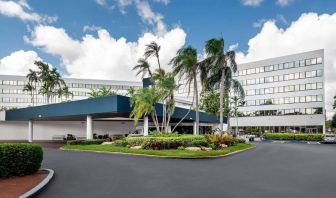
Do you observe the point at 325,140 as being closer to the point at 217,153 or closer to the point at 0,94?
the point at 217,153

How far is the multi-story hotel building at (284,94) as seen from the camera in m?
71.1

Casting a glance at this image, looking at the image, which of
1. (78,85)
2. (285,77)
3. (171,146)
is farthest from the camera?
(78,85)

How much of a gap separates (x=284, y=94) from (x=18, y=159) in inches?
2919

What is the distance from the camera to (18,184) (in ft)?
34.9

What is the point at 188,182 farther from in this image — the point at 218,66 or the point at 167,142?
the point at 218,66

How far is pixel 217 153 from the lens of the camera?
75.6 feet

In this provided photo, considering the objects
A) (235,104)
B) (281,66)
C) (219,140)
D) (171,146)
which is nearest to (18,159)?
(171,146)

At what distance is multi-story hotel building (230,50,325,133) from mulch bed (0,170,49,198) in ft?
229

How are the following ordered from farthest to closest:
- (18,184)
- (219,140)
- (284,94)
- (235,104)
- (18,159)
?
(235,104), (284,94), (219,140), (18,159), (18,184)

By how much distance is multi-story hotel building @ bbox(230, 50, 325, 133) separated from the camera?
71.1 m

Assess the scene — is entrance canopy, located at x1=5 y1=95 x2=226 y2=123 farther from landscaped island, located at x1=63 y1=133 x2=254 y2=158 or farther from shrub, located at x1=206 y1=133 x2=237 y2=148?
shrub, located at x1=206 y1=133 x2=237 y2=148

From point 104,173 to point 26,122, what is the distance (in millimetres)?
44852

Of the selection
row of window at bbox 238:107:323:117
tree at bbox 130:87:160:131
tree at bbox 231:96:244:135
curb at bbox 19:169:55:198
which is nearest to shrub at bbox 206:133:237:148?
tree at bbox 130:87:160:131

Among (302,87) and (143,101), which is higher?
(302,87)
